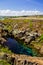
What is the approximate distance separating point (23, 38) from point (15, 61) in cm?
5033

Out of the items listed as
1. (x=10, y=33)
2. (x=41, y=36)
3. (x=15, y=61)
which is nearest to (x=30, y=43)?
(x=41, y=36)

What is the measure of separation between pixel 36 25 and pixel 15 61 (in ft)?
238

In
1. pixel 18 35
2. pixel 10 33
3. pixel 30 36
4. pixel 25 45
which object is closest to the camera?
pixel 25 45

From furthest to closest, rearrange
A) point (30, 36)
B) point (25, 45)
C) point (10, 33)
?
point (10, 33) < point (30, 36) < point (25, 45)

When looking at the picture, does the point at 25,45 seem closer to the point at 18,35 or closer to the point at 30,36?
the point at 30,36

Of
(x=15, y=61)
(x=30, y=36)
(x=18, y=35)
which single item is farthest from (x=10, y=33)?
(x=15, y=61)

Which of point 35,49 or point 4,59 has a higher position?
point 4,59

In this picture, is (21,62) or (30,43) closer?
(21,62)

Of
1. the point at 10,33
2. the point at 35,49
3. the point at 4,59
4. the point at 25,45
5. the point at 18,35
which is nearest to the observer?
the point at 4,59

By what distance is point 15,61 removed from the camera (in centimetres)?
5319

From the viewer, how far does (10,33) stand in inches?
4700

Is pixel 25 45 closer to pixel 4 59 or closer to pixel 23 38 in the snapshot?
pixel 23 38

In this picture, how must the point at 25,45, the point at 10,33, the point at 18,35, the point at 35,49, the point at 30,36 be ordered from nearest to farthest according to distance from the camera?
the point at 35,49, the point at 25,45, the point at 30,36, the point at 18,35, the point at 10,33

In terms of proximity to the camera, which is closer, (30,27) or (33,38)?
(33,38)
